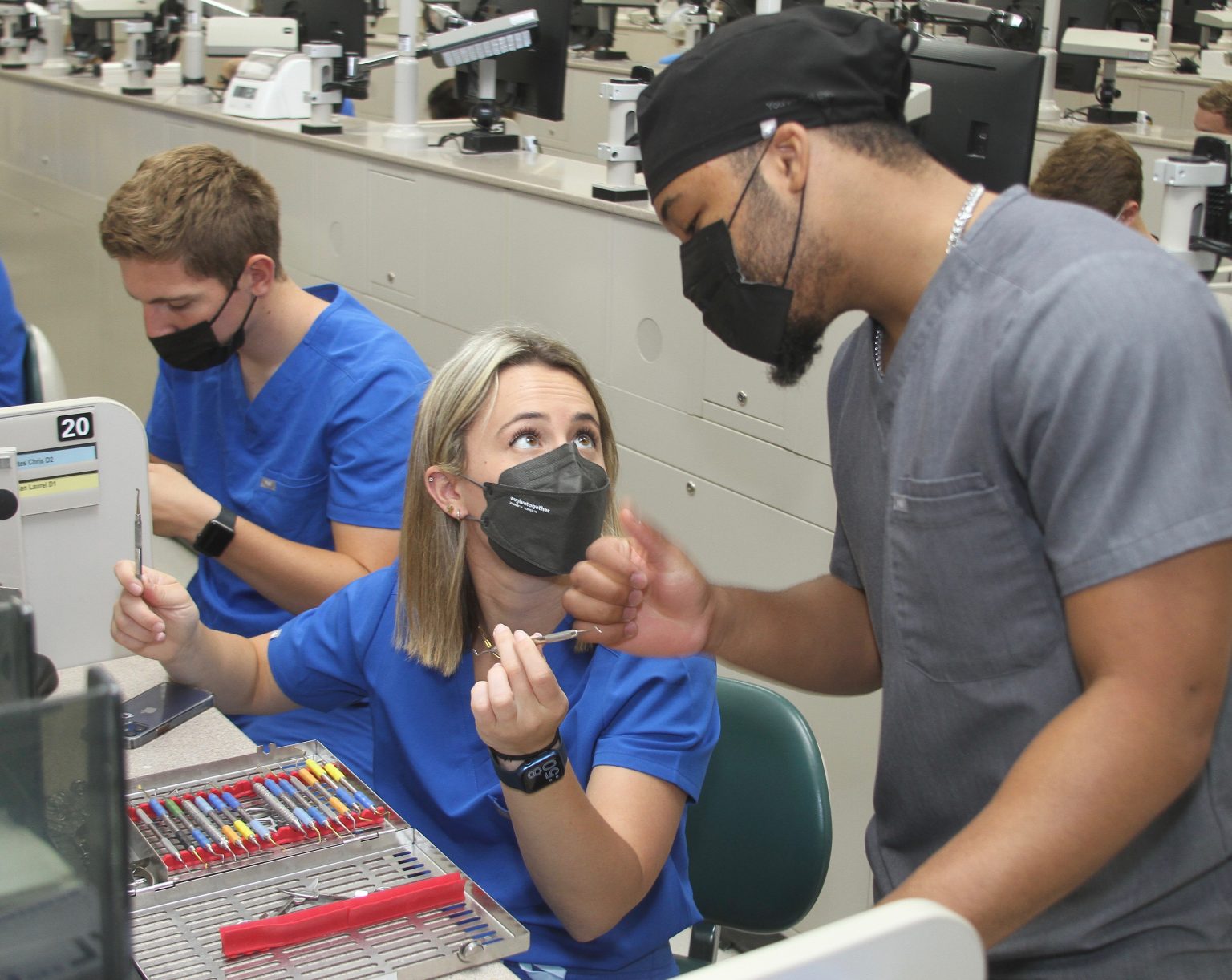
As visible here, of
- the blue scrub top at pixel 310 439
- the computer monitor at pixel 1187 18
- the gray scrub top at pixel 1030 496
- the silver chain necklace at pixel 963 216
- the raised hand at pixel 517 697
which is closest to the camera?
the gray scrub top at pixel 1030 496

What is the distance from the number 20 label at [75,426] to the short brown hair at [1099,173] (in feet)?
6.39

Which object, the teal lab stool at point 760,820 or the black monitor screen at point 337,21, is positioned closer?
the teal lab stool at point 760,820

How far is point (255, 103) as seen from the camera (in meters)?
4.35

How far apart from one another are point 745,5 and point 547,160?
0.66 m

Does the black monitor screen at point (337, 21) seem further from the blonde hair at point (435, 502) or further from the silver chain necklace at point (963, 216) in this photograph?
the silver chain necklace at point (963, 216)

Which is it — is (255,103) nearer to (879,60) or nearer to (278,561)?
(278,561)

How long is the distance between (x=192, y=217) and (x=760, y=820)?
119cm

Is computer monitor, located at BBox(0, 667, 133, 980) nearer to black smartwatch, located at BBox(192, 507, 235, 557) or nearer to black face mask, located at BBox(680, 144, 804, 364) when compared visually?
black face mask, located at BBox(680, 144, 804, 364)

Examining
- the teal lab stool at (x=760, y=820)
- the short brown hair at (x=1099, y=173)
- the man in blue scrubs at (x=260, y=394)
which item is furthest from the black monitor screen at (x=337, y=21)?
the teal lab stool at (x=760, y=820)

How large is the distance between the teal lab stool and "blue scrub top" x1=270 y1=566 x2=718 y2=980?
179mm

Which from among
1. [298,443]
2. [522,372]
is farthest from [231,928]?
[298,443]

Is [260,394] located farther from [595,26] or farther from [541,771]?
[595,26]

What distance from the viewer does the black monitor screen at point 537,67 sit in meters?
3.71

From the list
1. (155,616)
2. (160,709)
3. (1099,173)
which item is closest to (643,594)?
(155,616)
